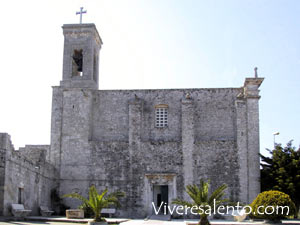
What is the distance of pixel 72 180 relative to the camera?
27.9 metres

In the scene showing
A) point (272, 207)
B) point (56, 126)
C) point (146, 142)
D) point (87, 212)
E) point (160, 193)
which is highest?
point (56, 126)

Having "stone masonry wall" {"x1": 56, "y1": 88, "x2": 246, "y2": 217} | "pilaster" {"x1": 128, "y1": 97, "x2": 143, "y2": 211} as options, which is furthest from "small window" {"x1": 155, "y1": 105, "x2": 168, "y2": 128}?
"pilaster" {"x1": 128, "y1": 97, "x2": 143, "y2": 211}

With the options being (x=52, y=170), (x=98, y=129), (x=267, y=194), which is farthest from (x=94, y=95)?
(x=267, y=194)

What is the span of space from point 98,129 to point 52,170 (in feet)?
12.5

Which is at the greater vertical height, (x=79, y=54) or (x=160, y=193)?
(x=79, y=54)

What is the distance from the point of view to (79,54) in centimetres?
3056

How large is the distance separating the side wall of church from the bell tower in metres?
5.40

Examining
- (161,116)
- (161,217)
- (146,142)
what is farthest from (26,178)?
(161,116)

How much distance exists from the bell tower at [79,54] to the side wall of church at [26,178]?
540cm

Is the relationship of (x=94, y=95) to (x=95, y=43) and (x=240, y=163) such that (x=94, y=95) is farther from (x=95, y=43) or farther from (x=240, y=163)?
(x=240, y=163)

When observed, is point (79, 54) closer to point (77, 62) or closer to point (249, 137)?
point (77, 62)

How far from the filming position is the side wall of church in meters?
20.8

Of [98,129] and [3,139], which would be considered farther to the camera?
[98,129]

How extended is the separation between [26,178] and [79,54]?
33.2ft
